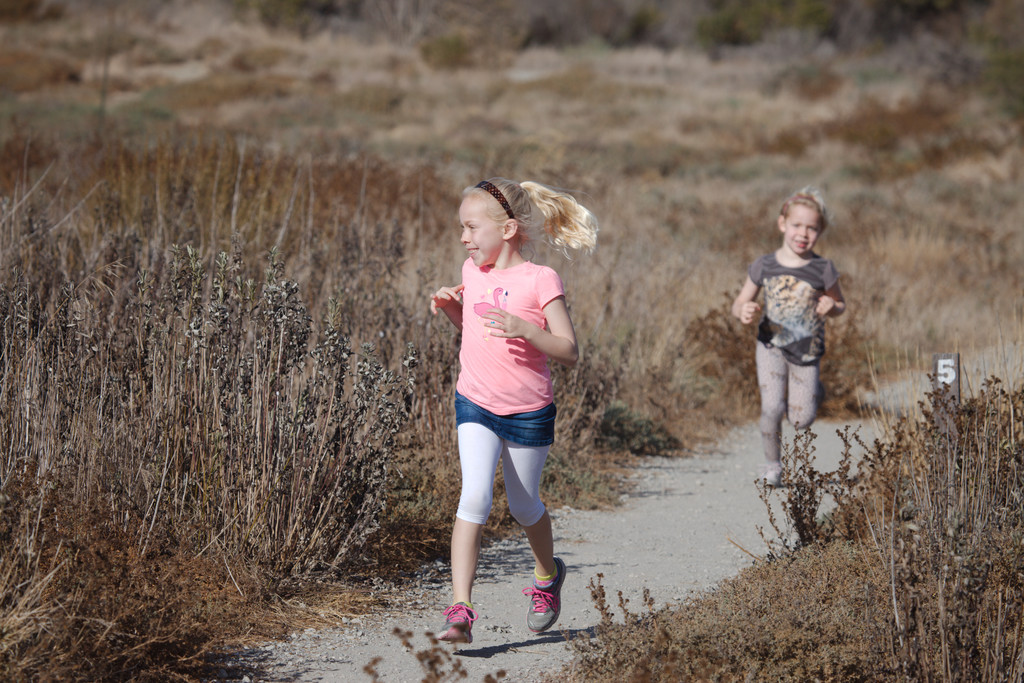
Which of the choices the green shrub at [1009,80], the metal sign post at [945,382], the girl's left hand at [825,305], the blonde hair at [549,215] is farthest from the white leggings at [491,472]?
the green shrub at [1009,80]

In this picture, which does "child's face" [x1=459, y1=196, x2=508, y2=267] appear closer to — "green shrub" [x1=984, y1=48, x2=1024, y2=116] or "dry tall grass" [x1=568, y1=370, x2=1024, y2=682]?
"dry tall grass" [x1=568, y1=370, x2=1024, y2=682]

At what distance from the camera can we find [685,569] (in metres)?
4.45

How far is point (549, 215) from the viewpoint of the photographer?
139 inches

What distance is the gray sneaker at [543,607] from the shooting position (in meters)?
3.49

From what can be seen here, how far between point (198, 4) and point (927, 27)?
122ft

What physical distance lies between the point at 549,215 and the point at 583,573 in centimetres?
163

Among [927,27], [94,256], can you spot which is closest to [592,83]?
[927,27]

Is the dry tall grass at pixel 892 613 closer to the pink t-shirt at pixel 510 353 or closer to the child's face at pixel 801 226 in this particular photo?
the pink t-shirt at pixel 510 353

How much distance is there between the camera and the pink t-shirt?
329 cm

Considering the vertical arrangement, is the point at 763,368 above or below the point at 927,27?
below

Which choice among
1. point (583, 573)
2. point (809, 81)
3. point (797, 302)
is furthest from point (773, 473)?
point (809, 81)

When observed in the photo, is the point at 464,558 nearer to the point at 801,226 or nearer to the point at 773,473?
the point at 773,473

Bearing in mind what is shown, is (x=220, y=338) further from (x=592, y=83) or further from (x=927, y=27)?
(x=927, y=27)

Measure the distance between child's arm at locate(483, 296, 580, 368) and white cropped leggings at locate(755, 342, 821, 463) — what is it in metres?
2.49
